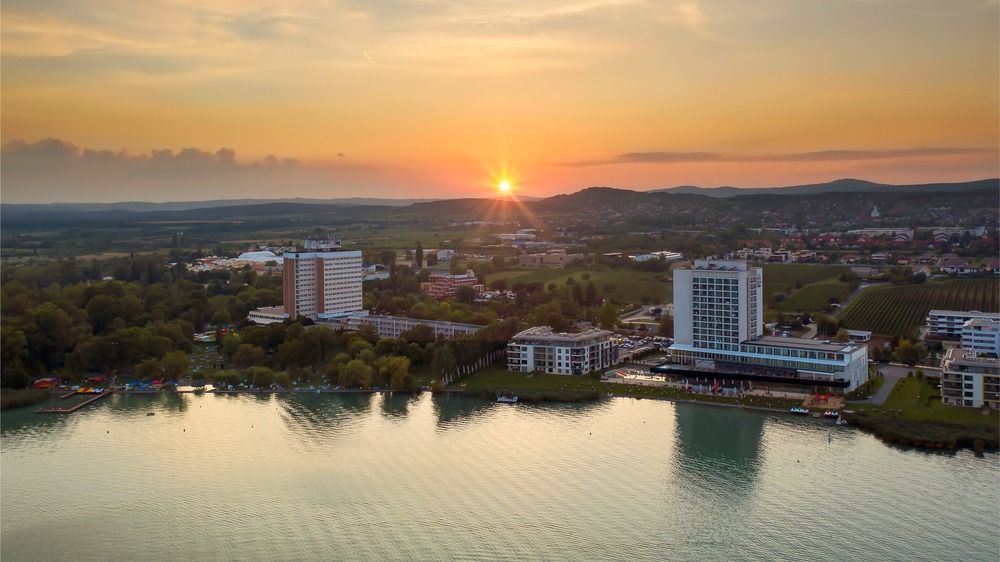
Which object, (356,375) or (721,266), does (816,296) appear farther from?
(356,375)

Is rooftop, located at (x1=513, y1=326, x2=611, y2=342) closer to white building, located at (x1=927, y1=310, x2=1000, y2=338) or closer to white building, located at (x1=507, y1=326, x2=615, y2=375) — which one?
white building, located at (x1=507, y1=326, x2=615, y2=375)

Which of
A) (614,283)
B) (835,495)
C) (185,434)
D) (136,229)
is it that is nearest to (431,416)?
(185,434)

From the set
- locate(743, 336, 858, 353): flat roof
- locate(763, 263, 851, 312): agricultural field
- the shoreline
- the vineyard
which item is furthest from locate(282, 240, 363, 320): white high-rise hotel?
the vineyard

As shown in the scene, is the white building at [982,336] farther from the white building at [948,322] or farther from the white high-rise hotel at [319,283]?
the white high-rise hotel at [319,283]

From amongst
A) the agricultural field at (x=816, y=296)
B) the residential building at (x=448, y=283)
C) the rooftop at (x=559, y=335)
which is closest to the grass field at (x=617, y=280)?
the residential building at (x=448, y=283)

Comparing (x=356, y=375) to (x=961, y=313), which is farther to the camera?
(x=961, y=313)

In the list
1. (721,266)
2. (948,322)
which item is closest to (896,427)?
(721,266)
